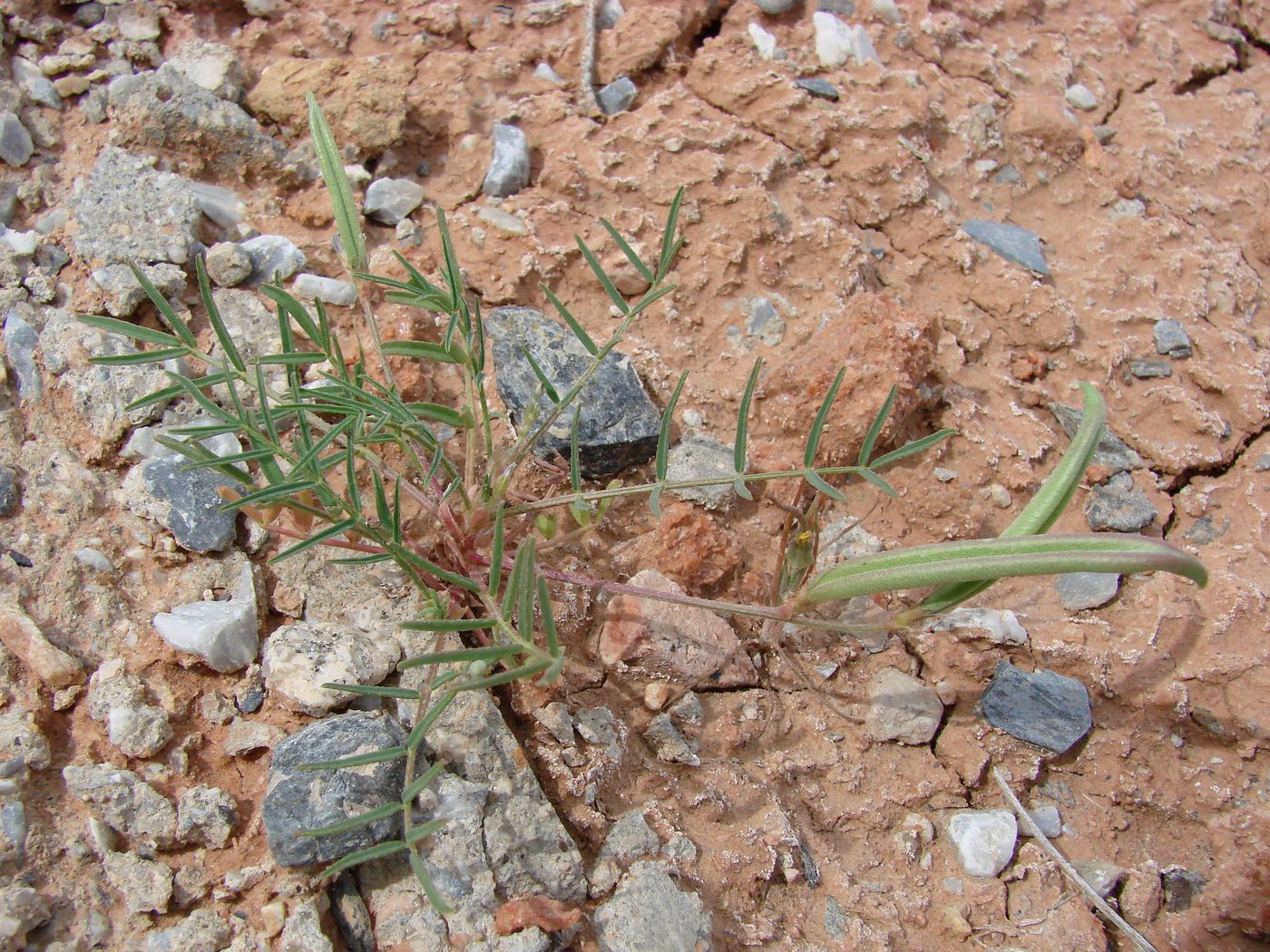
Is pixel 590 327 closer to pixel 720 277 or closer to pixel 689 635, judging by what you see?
pixel 720 277

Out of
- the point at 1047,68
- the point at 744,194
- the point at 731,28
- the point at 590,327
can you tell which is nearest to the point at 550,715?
the point at 590,327

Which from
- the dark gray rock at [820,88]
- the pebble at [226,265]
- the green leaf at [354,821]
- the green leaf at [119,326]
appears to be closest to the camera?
the green leaf at [354,821]

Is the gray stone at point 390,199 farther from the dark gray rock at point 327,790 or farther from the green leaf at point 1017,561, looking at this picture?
the green leaf at point 1017,561

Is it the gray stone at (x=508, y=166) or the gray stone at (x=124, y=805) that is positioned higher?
the gray stone at (x=508, y=166)

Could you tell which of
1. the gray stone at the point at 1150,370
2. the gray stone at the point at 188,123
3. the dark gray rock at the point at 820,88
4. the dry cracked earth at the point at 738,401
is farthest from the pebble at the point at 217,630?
the gray stone at the point at 1150,370

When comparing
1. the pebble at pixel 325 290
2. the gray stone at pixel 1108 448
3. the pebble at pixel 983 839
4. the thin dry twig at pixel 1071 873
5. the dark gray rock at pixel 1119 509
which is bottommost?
the thin dry twig at pixel 1071 873

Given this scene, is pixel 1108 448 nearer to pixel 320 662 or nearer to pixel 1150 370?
pixel 1150 370
